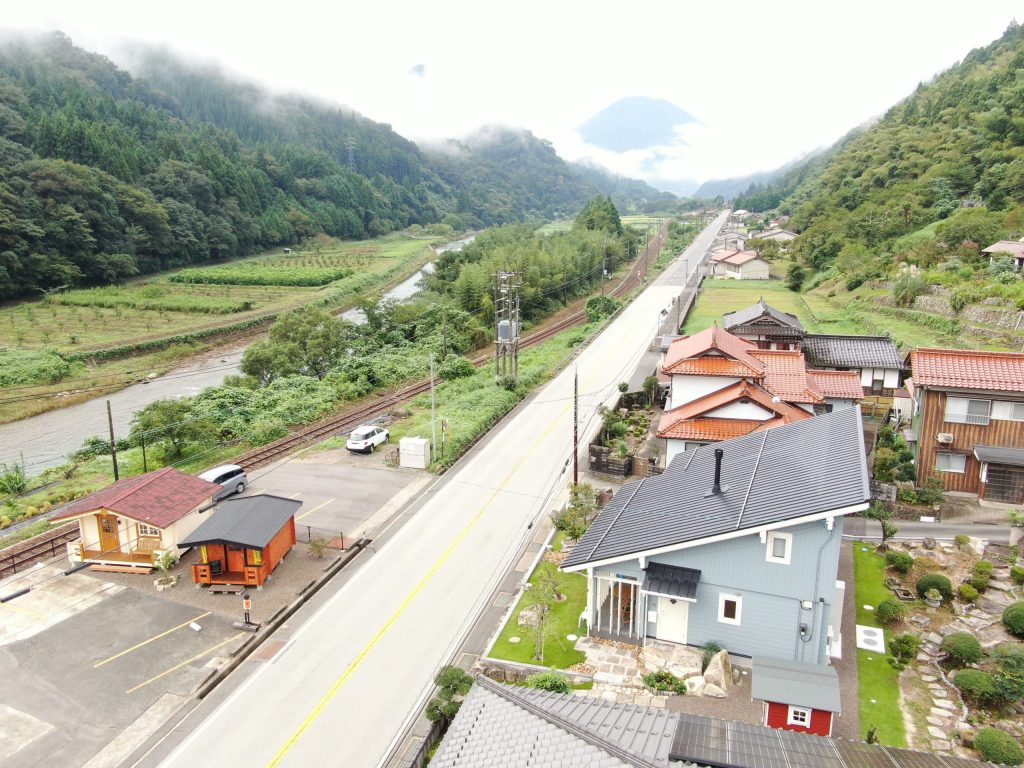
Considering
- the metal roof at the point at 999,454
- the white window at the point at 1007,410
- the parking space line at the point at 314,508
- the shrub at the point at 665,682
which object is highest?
the white window at the point at 1007,410

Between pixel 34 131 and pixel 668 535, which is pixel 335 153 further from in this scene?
pixel 668 535

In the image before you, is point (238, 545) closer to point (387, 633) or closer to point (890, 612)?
point (387, 633)

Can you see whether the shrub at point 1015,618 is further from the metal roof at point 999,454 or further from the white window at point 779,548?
the metal roof at point 999,454

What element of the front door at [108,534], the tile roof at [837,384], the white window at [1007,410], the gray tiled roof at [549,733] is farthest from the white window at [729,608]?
the front door at [108,534]

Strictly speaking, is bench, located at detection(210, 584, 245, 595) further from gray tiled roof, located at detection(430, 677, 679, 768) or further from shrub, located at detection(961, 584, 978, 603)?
shrub, located at detection(961, 584, 978, 603)

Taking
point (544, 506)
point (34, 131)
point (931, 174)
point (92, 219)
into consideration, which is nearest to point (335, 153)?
point (34, 131)

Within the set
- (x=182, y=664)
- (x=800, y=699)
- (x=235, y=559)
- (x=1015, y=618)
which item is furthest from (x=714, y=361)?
(x=182, y=664)
